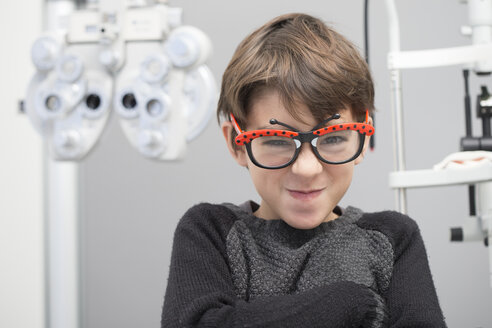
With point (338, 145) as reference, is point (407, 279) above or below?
below

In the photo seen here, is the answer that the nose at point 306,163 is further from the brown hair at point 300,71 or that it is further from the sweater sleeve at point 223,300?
the sweater sleeve at point 223,300

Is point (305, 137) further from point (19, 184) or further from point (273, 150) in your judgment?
point (19, 184)

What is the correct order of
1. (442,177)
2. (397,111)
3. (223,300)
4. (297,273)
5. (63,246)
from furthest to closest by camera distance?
1. (63,246)
2. (397,111)
3. (442,177)
4. (297,273)
5. (223,300)

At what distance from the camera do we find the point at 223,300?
875 millimetres

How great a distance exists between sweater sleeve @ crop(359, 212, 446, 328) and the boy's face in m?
0.13

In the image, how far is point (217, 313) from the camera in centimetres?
83

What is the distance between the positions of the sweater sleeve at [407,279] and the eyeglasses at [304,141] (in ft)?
0.60

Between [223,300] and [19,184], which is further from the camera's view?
[19,184]

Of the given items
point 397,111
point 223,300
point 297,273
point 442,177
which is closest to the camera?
point 223,300

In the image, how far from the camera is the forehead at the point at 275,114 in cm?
93

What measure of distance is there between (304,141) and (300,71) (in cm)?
14

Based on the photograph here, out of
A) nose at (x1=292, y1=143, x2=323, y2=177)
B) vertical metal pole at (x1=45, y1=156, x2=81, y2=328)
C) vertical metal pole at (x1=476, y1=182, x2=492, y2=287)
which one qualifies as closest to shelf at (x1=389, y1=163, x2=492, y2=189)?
vertical metal pole at (x1=476, y1=182, x2=492, y2=287)

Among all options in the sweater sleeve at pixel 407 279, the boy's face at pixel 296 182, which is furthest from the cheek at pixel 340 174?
the sweater sleeve at pixel 407 279

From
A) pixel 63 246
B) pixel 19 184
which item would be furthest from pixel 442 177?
pixel 19 184
